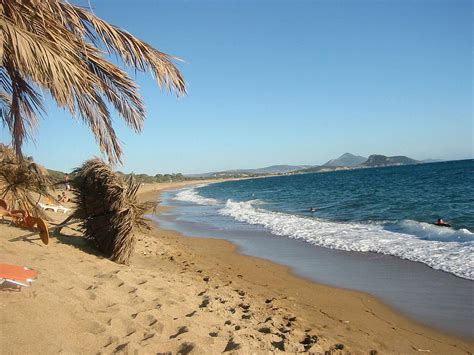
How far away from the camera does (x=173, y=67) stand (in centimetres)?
463

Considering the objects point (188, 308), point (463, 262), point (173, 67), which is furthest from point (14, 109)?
point (463, 262)

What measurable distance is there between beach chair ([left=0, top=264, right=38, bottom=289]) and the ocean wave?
674 cm

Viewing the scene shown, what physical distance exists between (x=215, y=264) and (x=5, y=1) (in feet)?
21.0

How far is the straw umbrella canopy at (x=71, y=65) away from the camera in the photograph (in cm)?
315

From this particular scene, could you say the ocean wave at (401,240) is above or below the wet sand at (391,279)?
above

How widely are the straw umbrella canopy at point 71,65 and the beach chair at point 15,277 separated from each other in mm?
1666

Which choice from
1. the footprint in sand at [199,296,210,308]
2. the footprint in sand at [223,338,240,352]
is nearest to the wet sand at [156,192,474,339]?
the footprint in sand at [199,296,210,308]

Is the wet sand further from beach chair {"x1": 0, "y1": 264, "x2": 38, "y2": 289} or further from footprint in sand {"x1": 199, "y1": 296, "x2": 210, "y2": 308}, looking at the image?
beach chair {"x1": 0, "y1": 264, "x2": 38, "y2": 289}

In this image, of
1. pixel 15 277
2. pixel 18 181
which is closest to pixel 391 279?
pixel 15 277

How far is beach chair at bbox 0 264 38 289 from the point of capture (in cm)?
367

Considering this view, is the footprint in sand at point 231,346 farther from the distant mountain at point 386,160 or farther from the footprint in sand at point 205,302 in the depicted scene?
the distant mountain at point 386,160

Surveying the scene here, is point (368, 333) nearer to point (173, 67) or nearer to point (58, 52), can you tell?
point (173, 67)

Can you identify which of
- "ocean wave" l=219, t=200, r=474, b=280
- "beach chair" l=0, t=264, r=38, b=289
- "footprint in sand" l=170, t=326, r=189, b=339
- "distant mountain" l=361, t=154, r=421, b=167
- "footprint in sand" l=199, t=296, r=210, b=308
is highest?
"distant mountain" l=361, t=154, r=421, b=167

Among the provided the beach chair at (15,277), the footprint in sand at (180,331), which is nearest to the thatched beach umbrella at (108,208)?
the beach chair at (15,277)
